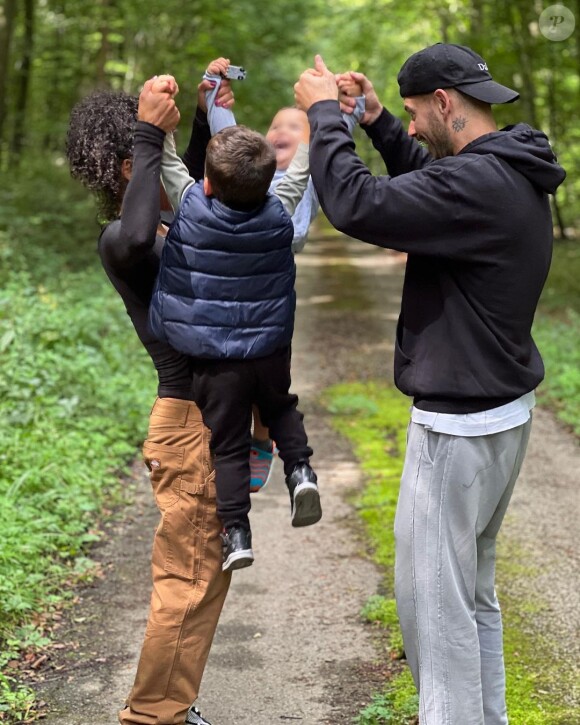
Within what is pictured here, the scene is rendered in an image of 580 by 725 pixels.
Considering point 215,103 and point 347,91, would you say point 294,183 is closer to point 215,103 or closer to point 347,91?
point 347,91

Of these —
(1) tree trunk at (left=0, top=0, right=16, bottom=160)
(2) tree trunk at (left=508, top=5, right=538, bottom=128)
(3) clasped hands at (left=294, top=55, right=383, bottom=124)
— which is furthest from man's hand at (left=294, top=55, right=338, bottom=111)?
(2) tree trunk at (left=508, top=5, right=538, bottom=128)

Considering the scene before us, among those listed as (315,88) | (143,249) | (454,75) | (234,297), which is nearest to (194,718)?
(234,297)

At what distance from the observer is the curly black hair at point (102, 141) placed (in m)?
3.10

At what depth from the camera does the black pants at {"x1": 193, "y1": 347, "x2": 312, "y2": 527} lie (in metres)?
3.09

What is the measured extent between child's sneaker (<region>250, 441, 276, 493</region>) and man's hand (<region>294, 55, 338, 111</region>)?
3.79 ft

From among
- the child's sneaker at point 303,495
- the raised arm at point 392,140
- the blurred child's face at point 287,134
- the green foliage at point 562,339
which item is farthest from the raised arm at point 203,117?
the green foliage at point 562,339

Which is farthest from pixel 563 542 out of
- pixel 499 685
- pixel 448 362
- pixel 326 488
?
pixel 448 362

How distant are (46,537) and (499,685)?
3.15 meters

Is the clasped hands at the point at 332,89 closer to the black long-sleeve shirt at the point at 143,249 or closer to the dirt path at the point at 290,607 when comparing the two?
the black long-sleeve shirt at the point at 143,249

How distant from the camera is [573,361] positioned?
431 inches

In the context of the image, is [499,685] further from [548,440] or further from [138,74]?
[138,74]

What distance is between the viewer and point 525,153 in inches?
109

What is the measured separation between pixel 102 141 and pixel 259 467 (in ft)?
3.91

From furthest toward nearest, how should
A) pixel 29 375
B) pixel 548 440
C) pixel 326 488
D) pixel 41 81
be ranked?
pixel 41 81 → pixel 548 440 → pixel 29 375 → pixel 326 488
